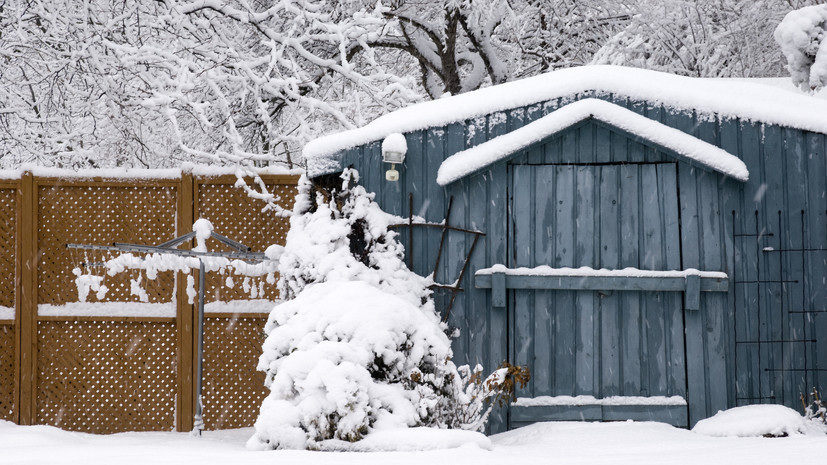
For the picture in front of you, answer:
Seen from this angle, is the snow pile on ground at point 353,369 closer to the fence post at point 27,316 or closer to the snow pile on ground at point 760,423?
the snow pile on ground at point 760,423

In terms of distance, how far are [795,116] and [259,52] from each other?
710 cm

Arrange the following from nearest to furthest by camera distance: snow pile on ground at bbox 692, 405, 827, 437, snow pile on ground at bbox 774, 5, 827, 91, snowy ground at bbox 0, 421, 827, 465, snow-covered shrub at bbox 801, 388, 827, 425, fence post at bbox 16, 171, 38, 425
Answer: snowy ground at bbox 0, 421, 827, 465
snow pile on ground at bbox 692, 405, 827, 437
snow-covered shrub at bbox 801, 388, 827, 425
fence post at bbox 16, 171, 38, 425
snow pile on ground at bbox 774, 5, 827, 91

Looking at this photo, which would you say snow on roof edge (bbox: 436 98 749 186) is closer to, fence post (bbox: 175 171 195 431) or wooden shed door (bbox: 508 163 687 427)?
wooden shed door (bbox: 508 163 687 427)

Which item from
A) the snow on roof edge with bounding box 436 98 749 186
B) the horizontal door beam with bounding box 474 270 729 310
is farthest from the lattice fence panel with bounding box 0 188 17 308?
the horizontal door beam with bounding box 474 270 729 310

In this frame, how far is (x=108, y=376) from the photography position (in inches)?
282

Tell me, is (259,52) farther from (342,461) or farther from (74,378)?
(342,461)

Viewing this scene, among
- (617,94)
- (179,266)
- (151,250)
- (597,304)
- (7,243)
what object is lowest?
(597,304)

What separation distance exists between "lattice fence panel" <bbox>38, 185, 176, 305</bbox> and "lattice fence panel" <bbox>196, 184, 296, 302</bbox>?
33cm

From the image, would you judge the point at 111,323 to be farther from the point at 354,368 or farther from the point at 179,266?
the point at 354,368

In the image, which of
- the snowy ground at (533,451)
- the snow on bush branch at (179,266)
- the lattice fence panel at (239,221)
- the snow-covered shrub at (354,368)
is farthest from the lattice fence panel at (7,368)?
the snow-covered shrub at (354,368)

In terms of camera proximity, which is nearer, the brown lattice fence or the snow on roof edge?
the snow on roof edge

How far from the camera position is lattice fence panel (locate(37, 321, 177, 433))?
712cm

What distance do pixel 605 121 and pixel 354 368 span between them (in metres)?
2.78

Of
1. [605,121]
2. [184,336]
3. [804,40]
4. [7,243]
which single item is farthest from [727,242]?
[7,243]
